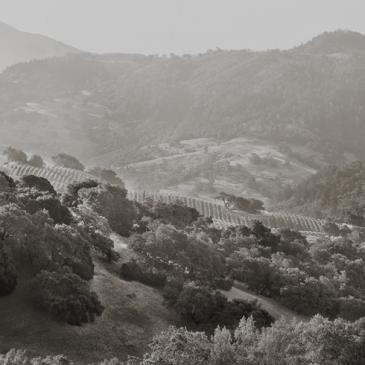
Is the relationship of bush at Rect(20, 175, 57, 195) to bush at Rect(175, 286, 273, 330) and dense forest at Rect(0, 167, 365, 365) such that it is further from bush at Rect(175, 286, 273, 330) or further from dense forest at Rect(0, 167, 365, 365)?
bush at Rect(175, 286, 273, 330)

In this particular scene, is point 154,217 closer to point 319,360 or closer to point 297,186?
point 319,360

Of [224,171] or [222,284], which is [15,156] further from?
[222,284]

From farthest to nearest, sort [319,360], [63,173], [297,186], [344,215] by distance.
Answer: [297,186], [63,173], [344,215], [319,360]

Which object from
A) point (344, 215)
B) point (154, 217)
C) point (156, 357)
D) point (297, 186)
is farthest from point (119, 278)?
point (297, 186)

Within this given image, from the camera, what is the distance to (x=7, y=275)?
32500 millimetres

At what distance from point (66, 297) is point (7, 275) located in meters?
3.10

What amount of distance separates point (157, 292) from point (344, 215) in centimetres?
8156

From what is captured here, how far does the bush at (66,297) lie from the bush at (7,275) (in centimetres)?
102

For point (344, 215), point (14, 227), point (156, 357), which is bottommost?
point (344, 215)

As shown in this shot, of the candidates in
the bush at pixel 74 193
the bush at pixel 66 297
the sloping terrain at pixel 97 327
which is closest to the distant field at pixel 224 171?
the bush at pixel 74 193

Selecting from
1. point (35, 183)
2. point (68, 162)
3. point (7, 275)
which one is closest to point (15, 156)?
point (68, 162)

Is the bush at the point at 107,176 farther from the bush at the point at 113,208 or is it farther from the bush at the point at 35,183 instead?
the bush at the point at 113,208

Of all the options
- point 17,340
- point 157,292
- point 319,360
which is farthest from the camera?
point 157,292

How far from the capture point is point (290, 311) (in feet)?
144
